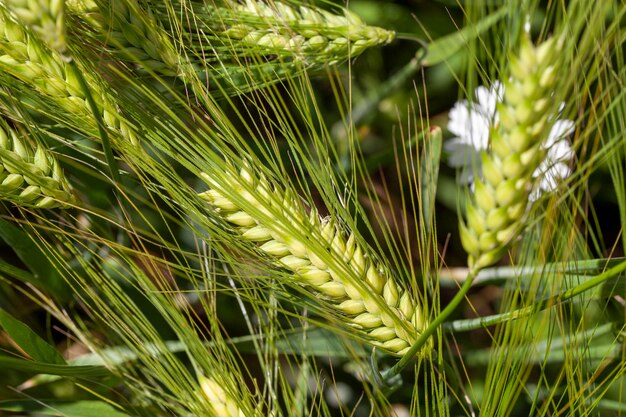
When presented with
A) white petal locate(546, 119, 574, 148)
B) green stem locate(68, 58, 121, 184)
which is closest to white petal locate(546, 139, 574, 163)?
white petal locate(546, 119, 574, 148)

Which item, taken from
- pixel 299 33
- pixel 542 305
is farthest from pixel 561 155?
pixel 299 33

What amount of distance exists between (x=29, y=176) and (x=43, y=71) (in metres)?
0.08

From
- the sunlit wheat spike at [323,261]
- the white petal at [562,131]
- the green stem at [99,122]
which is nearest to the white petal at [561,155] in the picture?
the white petal at [562,131]

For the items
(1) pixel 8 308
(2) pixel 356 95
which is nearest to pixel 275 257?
(1) pixel 8 308

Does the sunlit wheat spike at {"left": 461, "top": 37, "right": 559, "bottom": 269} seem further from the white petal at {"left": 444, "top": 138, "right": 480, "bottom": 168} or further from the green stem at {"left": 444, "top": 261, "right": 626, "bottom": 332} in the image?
the white petal at {"left": 444, "top": 138, "right": 480, "bottom": 168}

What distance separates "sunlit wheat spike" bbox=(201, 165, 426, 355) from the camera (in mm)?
479

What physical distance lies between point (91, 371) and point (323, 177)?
27 centimetres

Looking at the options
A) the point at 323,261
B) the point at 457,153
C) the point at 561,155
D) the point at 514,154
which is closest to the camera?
the point at 514,154

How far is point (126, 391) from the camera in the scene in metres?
0.66

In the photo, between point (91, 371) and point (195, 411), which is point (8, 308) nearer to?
point (91, 371)

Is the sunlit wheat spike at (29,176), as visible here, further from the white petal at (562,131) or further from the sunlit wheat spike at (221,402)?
the white petal at (562,131)

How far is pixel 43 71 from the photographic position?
0.50 meters

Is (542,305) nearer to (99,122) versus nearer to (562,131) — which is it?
(562,131)

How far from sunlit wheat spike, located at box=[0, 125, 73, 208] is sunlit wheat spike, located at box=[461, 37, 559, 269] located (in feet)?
1.03
